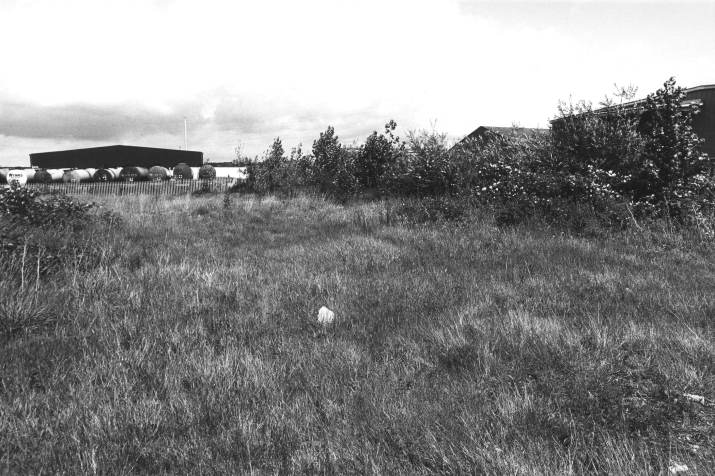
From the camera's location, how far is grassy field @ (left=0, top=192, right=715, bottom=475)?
80.1 inches

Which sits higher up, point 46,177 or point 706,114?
point 706,114

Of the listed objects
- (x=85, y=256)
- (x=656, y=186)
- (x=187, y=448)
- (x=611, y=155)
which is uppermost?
(x=611, y=155)

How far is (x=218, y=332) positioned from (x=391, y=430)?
196 cm

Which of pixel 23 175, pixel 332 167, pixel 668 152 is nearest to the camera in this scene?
pixel 668 152

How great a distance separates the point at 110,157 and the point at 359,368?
231 ft

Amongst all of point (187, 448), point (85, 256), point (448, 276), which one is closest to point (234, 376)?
point (187, 448)

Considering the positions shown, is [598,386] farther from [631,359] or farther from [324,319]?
[324,319]

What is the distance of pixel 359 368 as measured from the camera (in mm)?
2912

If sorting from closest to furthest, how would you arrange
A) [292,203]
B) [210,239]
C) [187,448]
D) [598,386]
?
[187,448]
[598,386]
[210,239]
[292,203]

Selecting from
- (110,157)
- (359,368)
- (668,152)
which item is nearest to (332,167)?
(668,152)

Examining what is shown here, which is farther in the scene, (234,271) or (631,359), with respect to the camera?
(234,271)

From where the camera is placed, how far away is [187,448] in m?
2.09

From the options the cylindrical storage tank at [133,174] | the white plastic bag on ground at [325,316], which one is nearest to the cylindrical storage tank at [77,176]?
the cylindrical storage tank at [133,174]

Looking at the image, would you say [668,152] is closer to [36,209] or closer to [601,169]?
[601,169]
